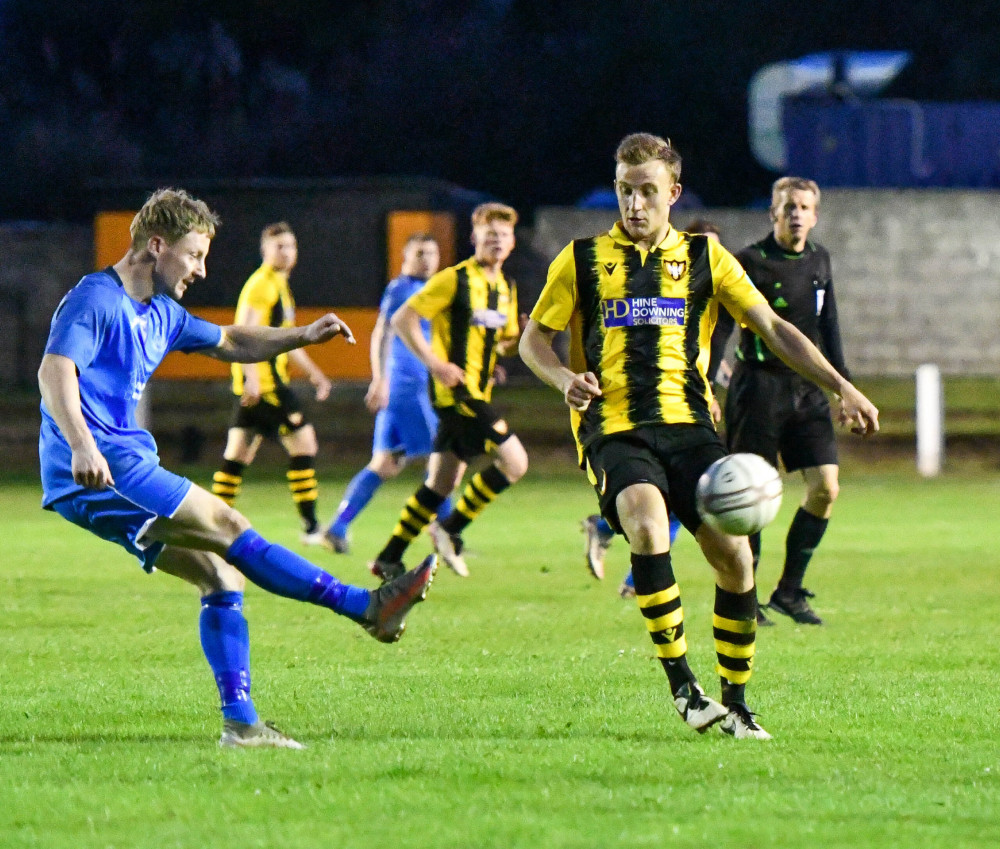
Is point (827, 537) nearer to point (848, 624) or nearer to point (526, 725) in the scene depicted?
point (848, 624)

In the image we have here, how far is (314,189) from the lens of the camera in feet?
95.6

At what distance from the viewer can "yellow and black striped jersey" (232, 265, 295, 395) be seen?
13.7 m

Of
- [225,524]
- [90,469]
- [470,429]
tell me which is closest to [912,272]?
[470,429]

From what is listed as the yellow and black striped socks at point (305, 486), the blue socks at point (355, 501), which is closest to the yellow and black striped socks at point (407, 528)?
the blue socks at point (355, 501)

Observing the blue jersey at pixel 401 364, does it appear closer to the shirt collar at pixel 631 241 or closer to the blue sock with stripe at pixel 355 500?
the blue sock with stripe at pixel 355 500

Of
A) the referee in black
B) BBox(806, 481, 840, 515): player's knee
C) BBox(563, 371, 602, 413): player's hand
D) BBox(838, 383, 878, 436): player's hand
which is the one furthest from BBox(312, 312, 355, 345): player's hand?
BBox(806, 481, 840, 515): player's knee

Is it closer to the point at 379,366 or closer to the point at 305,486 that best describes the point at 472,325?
the point at 379,366

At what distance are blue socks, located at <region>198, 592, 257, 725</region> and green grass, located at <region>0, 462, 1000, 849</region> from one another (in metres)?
0.18

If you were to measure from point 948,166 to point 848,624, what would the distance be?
22.5 meters

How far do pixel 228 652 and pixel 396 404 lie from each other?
770 centimetres

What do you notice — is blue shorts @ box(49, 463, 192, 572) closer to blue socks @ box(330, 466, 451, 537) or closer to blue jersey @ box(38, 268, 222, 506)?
blue jersey @ box(38, 268, 222, 506)

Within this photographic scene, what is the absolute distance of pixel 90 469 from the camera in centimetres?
589

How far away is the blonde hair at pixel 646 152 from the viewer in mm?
6684

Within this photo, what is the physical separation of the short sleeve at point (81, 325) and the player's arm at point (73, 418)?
0.13 ft
